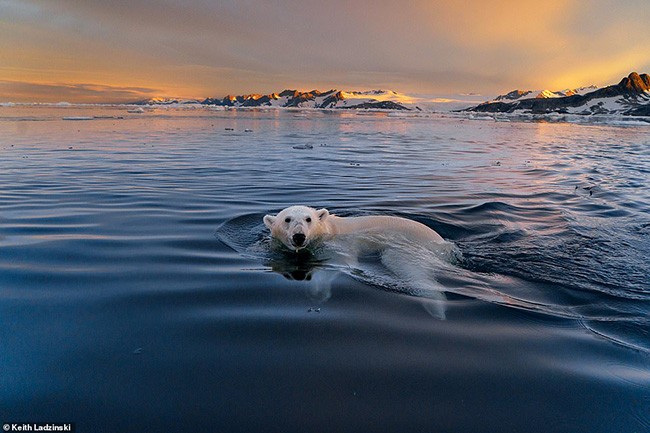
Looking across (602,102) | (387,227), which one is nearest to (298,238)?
(387,227)

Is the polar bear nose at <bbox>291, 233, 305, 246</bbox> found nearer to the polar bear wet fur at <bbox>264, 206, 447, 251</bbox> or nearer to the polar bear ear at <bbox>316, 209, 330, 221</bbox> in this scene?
the polar bear wet fur at <bbox>264, 206, 447, 251</bbox>

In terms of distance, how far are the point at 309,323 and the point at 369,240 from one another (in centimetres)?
248

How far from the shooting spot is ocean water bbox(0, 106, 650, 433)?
2658mm

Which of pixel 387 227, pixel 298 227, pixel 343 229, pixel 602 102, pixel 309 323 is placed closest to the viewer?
pixel 309 323

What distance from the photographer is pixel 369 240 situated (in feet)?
20.0

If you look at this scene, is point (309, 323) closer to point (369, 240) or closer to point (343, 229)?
point (369, 240)

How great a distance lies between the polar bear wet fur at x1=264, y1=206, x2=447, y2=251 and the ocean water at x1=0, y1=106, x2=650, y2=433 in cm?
35

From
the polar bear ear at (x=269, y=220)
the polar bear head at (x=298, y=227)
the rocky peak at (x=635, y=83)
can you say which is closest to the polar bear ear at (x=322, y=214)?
the polar bear head at (x=298, y=227)

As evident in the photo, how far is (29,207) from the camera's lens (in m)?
8.01

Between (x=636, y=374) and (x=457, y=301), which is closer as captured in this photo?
(x=636, y=374)

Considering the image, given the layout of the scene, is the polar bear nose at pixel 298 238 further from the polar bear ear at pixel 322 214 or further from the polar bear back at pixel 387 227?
the polar bear back at pixel 387 227

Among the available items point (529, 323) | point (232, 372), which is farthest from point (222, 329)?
point (529, 323)

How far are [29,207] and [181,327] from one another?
6115 millimetres

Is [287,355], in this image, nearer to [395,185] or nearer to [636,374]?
[636,374]
